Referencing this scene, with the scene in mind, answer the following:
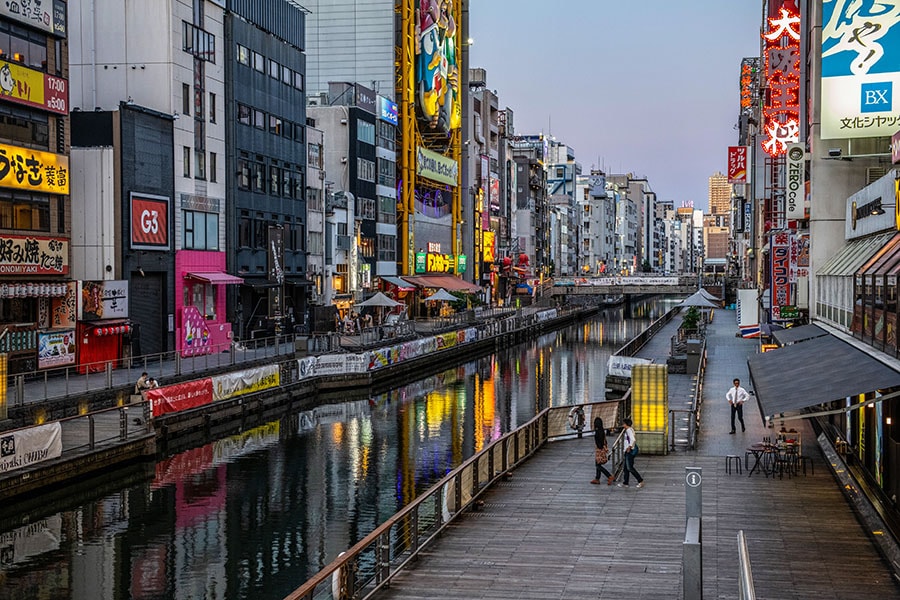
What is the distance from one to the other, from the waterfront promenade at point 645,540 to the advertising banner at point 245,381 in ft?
60.8

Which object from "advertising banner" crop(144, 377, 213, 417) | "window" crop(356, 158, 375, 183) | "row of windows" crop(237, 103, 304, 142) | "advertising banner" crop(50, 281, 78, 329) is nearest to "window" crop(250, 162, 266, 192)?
"row of windows" crop(237, 103, 304, 142)

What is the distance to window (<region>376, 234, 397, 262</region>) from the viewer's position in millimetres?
94938

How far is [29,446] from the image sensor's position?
97.5 ft

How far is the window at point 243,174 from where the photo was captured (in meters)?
64.3

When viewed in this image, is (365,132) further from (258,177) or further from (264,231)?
(264,231)

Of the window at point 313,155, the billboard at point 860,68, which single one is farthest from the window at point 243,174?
the billboard at point 860,68

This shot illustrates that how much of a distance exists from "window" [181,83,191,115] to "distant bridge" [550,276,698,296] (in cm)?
8582

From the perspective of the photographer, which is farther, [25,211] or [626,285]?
[626,285]

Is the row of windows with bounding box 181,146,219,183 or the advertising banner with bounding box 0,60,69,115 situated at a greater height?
the advertising banner with bounding box 0,60,69,115

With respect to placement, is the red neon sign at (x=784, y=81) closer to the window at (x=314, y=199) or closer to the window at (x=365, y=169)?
the window at (x=314, y=199)

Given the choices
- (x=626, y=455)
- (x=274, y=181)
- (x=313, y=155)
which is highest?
(x=313, y=155)

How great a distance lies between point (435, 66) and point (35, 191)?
6716 cm

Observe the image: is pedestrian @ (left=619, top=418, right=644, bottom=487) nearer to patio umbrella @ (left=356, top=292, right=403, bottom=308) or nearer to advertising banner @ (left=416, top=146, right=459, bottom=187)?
patio umbrella @ (left=356, top=292, right=403, bottom=308)

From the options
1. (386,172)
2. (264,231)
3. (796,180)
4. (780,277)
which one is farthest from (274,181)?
(796,180)
